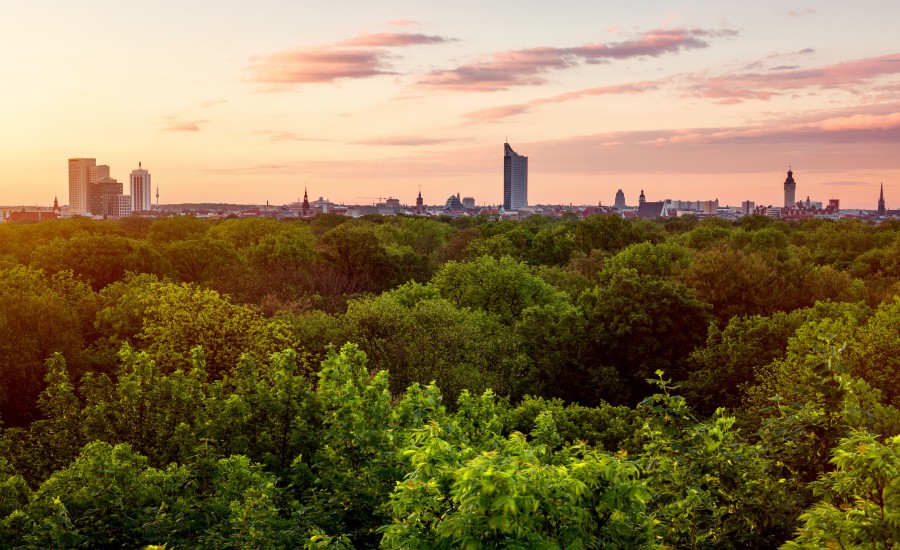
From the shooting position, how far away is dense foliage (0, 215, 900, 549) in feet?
34.7

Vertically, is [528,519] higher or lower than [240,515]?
higher

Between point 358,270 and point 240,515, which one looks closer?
point 240,515

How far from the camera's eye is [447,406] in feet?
105

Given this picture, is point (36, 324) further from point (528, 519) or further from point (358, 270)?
point (358, 270)

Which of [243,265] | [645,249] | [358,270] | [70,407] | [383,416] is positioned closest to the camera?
[383,416]

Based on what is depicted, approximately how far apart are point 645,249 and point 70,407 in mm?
46905

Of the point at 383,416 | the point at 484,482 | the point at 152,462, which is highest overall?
the point at 484,482

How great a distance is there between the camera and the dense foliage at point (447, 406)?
10570 mm

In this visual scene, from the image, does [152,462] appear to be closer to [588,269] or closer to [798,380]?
[798,380]

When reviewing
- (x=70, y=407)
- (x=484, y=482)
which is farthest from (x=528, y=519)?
(x=70, y=407)

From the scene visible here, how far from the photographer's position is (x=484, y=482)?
8.94 m

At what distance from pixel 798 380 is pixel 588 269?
38315 millimetres

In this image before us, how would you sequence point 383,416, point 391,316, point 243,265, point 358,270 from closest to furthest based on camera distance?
point 383,416, point 391,316, point 243,265, point 358,270

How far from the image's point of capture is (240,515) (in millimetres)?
12859
